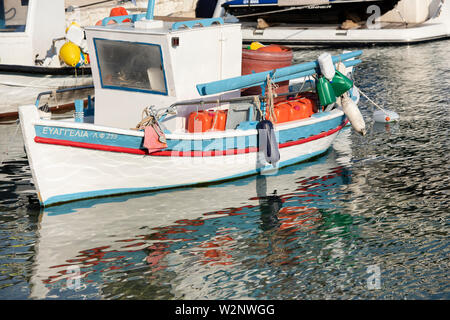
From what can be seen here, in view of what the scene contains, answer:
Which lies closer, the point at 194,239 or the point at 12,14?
the point at 194,239

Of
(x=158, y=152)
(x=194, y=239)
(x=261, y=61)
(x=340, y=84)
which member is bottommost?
(x=194, y=239)

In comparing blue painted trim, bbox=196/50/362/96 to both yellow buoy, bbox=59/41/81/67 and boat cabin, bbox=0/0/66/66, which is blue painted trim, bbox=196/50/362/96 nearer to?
yellow buoy, bbox=59/41/81/67

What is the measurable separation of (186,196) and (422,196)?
3.84m

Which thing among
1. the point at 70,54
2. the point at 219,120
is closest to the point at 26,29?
the point at 70,54

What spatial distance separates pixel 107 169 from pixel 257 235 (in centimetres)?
288

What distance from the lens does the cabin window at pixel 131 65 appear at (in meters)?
11.4

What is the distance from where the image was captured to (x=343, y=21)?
29.2 m

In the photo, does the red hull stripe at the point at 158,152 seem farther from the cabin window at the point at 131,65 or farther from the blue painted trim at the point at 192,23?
the blue painted trim at the point at 192,23

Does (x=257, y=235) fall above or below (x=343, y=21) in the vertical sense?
below

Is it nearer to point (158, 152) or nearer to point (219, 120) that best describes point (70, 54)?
point (219, 120)

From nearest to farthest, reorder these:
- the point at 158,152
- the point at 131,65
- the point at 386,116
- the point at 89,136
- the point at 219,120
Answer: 1. the point at 89,136
2. the point at 158,152
3. the point at 131,65
4. the point at 219,120
5. the point at 386,116

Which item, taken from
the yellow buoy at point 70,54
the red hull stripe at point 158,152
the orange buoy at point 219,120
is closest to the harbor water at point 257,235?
the red hull stripe at point 158,152

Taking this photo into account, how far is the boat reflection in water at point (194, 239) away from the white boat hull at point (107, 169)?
0.60 ft
